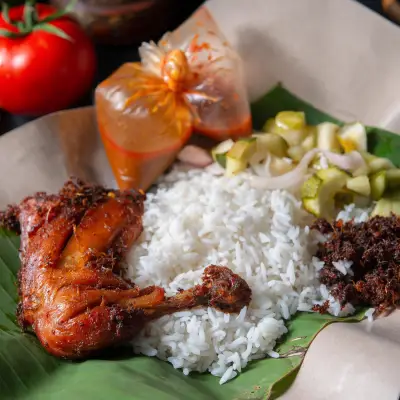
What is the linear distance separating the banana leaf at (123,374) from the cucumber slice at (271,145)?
1.02m

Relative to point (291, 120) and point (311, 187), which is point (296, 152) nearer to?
point (291, 120)

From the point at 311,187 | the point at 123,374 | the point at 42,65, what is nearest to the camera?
the point at 123,374

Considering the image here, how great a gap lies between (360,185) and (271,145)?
56 centimetres

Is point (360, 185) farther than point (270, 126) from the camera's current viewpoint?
No

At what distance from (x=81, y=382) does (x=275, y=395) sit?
2.49 ft

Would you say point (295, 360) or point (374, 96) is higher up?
point (374, 96)

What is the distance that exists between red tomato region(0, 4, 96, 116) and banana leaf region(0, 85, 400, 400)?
1.58 m

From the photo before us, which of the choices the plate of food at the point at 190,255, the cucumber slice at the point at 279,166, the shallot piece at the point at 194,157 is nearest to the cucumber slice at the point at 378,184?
Answer: the plate of food at the point at 190,255

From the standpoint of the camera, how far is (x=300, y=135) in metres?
3.32

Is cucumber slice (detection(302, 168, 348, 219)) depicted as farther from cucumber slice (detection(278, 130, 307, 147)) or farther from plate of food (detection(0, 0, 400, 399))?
cucumber slice (detection(278, 130, 307, 147))

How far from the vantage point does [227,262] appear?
270cm

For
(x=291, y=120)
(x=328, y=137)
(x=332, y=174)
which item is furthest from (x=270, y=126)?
(x=332, y=174)

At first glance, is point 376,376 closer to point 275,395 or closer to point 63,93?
point 275,395

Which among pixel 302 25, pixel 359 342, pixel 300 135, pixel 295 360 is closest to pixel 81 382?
pixel 295 360
